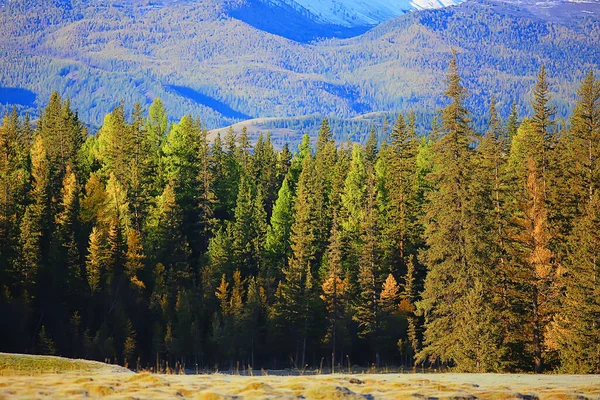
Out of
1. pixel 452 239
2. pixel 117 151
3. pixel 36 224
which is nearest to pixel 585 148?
pixel 452 239

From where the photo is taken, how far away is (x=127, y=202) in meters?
83.6

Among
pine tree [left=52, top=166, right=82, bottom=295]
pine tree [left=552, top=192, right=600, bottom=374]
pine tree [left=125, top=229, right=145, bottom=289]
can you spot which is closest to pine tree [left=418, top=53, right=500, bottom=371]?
pine tree [left=552, top=192, right=600, bottom=374]

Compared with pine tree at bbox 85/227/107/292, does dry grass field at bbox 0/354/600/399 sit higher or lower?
lower

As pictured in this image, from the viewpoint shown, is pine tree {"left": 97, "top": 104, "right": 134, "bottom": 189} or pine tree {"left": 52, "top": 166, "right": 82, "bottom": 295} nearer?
pine tree {"left": 52, "top": 166, "right": 82, "bottom": 295}

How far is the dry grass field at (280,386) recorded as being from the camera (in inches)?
770

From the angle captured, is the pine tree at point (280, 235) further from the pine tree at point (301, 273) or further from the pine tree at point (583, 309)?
the pine tree at point (583, 309)

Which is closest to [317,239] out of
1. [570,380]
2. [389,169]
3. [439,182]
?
[389,169]

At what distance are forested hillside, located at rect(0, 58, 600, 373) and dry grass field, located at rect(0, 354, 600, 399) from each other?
17416 millimetres

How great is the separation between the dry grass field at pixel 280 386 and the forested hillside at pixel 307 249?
686 inches

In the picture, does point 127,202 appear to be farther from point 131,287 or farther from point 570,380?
point 570,380

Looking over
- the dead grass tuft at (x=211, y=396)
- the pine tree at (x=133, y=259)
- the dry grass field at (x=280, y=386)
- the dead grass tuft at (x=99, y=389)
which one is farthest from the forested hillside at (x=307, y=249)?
the dead grass tuft at (x=99, y=389)

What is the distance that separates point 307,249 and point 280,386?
205 ft

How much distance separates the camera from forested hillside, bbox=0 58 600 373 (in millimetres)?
43625

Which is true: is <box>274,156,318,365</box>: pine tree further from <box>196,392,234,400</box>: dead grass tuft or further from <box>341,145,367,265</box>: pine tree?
<box>196,392,234,400</box>: dead grass tuft
